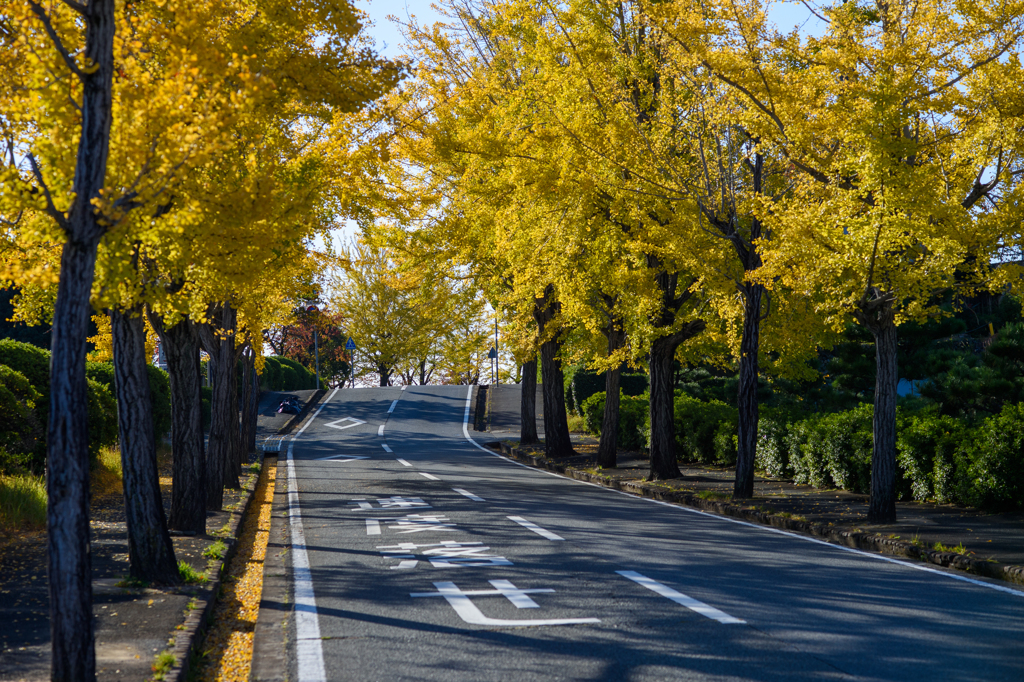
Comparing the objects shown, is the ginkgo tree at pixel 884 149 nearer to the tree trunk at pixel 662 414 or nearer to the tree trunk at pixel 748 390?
the tree trunk at pixel 748 390

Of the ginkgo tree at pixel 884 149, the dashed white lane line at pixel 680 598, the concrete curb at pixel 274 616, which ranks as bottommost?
the concrete curb at pixel 274 616

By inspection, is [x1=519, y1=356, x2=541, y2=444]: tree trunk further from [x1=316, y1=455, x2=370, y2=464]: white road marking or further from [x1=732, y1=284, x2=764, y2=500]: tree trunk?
[x1=732, y1=284, x2=764, y2=500]: tree trunk

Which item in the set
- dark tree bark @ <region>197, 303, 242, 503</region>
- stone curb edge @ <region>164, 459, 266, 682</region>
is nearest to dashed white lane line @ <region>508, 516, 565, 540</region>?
stone curb edge @ <region>164, 459, 266, 682</region>

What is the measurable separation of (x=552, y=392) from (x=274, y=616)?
1778cm

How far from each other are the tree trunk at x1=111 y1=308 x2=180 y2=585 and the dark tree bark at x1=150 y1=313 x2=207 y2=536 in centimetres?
258

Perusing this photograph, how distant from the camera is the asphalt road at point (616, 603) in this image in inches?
201

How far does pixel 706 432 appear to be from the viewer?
19906mm

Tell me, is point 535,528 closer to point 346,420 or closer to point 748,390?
point 748,390

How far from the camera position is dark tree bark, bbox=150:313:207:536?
32.9 ft

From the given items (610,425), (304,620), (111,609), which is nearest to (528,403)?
(610,425)

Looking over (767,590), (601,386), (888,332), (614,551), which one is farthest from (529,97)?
(601,386)

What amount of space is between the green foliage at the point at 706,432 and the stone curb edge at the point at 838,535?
313cm

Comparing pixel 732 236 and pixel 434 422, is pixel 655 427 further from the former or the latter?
pixel 434 422

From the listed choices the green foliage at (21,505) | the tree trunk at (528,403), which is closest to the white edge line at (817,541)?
the tree trunk at (528,403)
